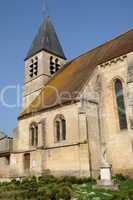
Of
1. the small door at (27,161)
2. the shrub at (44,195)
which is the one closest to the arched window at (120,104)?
the small door at (27,161)

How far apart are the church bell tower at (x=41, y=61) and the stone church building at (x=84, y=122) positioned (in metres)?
3.65

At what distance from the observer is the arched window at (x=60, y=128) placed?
18264 millimetres

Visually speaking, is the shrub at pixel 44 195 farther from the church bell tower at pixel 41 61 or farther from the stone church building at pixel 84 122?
the church bell tower at pixel 41 61

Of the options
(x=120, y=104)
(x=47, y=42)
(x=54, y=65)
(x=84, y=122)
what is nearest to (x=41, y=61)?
(x=54, y=65)

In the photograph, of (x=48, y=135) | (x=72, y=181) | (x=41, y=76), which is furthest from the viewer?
(x=41, y=76)

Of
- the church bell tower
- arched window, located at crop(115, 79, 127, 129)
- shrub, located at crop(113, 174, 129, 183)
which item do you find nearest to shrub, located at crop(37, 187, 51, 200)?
shrub, located at crop(113, 174, 129, 183)

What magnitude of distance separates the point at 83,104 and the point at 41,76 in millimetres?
10744

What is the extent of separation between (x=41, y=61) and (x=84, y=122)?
13.2m

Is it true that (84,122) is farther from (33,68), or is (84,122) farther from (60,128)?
(33,68)

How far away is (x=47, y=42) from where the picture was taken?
94.7 feet

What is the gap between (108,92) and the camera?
59.4 ft

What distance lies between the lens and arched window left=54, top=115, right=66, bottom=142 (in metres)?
18.3

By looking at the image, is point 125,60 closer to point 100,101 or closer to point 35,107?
point 100,101

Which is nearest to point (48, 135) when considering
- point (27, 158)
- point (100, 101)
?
point (27, 158)
